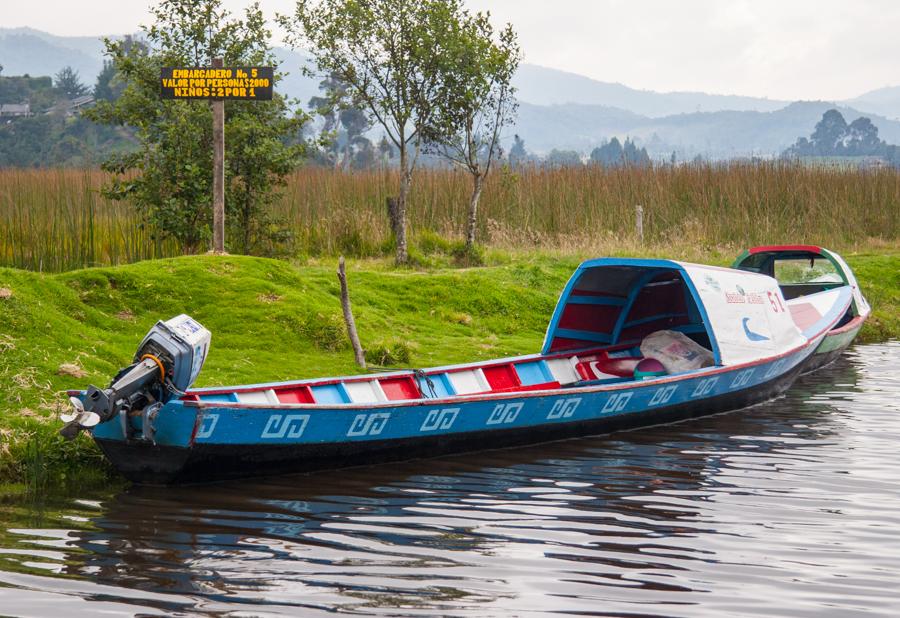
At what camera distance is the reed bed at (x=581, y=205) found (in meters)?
22.8

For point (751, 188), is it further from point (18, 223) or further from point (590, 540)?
point (590, 540)

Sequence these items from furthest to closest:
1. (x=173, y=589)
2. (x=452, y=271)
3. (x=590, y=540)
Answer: (x=452, y=271)
(x=590, y=540)
(x=173, y=589)

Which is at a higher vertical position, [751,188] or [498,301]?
[751,188]

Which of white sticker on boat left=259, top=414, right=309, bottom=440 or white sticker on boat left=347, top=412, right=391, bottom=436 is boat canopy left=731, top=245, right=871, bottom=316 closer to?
white sticker on boat left=347, top=412, right=391, bottom=436

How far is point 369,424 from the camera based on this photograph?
10.1m

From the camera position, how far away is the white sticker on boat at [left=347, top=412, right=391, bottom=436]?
9977 millimetres

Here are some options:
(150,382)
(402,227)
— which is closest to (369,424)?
(150,382)

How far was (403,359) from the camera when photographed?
14.4m

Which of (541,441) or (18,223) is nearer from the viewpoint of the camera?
(541,441)

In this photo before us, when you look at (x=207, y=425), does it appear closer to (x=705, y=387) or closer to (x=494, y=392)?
(x=494, y=392)

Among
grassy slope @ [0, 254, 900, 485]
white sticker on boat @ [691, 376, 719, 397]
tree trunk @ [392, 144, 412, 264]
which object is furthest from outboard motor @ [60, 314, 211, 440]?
tree trunk @ [392, 144, 412, 264]

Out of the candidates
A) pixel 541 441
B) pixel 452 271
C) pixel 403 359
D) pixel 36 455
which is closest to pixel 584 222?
pixel 452 271

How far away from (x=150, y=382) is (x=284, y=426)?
3.95 ft

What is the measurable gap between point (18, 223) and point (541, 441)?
11250mm
